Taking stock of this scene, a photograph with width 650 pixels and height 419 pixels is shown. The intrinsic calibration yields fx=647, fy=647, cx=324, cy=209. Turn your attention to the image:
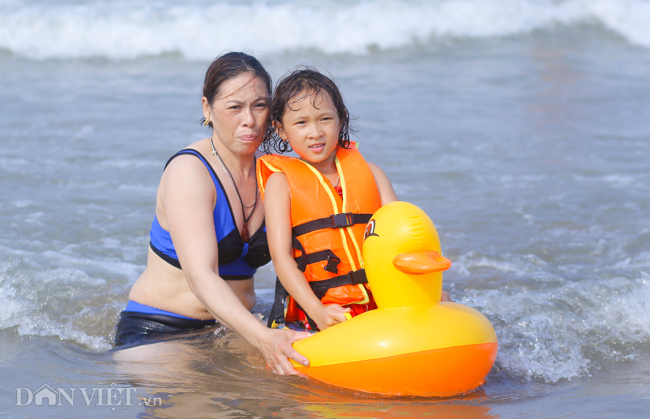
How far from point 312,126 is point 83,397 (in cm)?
167

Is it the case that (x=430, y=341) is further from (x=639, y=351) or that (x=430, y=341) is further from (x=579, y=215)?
(x=579, y=215)

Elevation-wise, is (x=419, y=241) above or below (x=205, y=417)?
above

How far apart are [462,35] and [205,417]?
1449cm

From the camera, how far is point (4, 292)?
437 cm

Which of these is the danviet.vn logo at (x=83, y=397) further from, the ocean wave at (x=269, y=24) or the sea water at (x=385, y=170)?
the ocean wave at (x=269, y=24)

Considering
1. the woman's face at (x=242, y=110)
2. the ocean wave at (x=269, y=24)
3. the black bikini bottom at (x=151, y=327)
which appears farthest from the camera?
the ocean wave at (x=269, y=24)

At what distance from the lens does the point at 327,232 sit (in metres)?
3.32

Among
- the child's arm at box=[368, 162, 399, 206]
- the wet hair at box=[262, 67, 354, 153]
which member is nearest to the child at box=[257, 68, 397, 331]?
the wet hair at box=[262, 67, 354, 153]

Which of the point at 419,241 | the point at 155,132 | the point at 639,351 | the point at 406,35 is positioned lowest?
the point at 639,351

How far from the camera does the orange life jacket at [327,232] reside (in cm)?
Answer: 330

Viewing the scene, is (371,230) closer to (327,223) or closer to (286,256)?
(327,223)

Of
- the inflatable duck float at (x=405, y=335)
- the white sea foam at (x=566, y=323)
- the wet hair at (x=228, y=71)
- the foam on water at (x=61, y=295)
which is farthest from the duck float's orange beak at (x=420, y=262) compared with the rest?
the foam on water at (x=61, y=295)

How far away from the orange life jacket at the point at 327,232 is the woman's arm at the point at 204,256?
38 cm

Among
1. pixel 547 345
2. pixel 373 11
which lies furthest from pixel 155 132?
pixel 373 11
